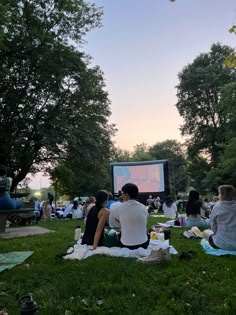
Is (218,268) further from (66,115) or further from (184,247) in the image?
Answer: (66,115)

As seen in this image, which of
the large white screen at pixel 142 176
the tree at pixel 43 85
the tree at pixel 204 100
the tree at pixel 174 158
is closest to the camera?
the tree at pixel 43 85

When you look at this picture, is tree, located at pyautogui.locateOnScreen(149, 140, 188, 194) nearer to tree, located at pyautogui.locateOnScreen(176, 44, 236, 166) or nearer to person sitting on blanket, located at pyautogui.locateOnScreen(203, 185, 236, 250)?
tree, located at pyautogui.locateOnScreen(176, 44, 236, 166)

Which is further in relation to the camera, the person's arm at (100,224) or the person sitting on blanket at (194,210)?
the person sitting on blanket at (194,210)

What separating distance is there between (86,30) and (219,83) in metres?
20.2

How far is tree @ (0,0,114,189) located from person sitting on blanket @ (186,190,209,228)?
1196cm

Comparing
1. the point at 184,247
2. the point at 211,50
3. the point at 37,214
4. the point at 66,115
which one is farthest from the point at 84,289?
the point at 211,50

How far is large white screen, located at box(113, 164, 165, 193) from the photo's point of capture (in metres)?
26.6

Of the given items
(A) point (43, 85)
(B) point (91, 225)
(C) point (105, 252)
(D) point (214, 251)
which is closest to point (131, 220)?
(C) point (105, 252)

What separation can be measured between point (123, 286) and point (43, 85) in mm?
19326

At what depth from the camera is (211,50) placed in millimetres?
41469

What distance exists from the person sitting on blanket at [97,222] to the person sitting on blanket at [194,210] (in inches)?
182

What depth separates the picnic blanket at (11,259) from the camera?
529 centimetres

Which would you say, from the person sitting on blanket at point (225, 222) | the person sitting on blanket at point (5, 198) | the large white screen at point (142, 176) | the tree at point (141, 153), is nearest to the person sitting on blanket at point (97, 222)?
the person sitting on blanket at point (5, 198)

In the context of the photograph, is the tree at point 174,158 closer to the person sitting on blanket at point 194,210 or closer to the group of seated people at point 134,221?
the person sitting on blanket at point 194,210
